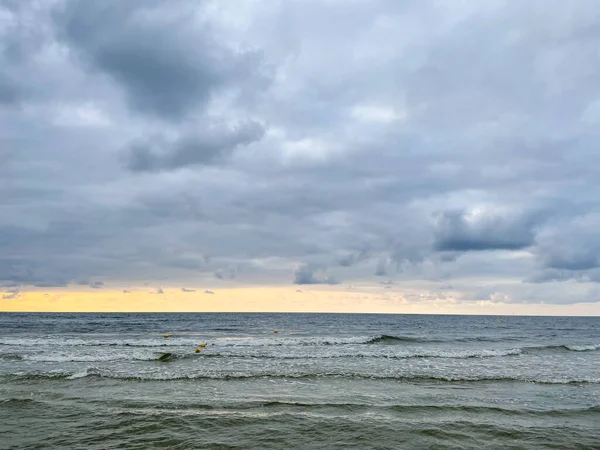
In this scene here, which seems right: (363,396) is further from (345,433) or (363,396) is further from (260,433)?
(260,433)

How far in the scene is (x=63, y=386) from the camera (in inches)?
705

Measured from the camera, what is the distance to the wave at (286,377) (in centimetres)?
1975

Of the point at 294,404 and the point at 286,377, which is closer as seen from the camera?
the point at 294,404

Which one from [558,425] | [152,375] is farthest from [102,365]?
[558,425]

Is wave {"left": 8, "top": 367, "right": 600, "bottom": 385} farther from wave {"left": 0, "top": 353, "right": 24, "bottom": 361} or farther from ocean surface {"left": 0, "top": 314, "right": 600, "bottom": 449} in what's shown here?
wave {"left": 0, "top": 353, "right": 24, "bottom": 361}

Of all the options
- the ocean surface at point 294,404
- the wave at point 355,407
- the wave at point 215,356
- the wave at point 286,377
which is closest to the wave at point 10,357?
the wave at point 215,356

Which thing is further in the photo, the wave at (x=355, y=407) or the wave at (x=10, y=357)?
the wave at (x=10, y=357)

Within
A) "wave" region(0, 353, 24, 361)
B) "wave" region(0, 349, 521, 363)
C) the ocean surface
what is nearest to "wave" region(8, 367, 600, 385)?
the ocean surface

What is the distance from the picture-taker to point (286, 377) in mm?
20312

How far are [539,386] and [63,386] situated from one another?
2019 centimetres

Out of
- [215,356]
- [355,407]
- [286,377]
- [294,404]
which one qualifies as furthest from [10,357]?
[355,407]

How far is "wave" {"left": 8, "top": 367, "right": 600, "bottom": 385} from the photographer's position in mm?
19750

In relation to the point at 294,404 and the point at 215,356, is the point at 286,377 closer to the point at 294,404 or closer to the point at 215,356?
the point at 294,404

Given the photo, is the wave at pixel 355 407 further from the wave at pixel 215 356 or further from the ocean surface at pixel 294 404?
the wave at pixel 215 356
